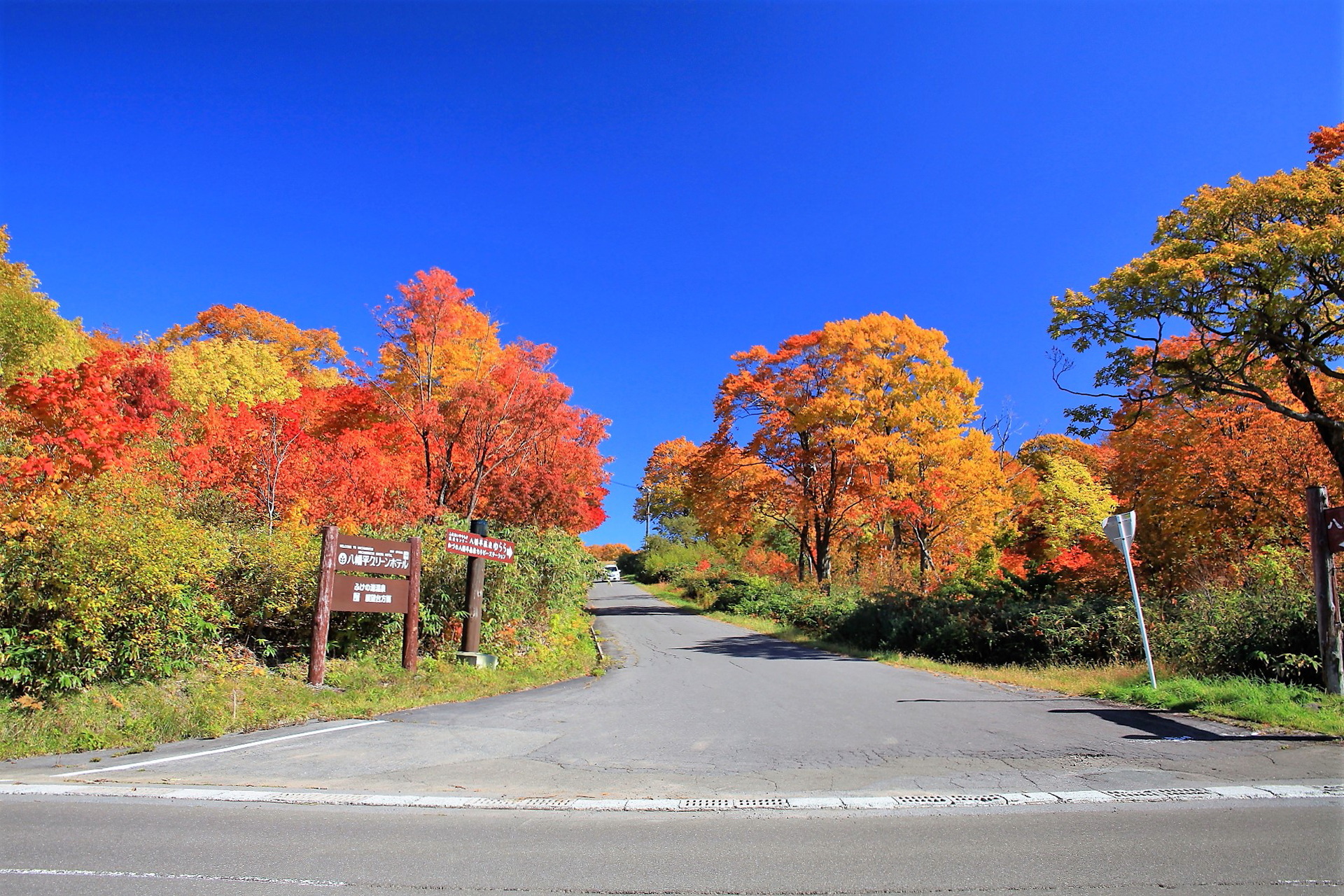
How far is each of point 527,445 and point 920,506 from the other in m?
14.7

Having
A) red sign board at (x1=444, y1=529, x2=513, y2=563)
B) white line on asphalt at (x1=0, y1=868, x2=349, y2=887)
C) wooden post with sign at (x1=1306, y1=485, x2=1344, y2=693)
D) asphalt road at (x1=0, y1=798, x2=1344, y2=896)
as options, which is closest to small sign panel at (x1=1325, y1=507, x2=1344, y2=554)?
wooden post with sign at (x1=1306, y1=485, x2=1344, y2=693)

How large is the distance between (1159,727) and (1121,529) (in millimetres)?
3913

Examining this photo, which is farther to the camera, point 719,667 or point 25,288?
point 25,288

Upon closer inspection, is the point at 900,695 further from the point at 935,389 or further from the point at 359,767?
the point at 935,389

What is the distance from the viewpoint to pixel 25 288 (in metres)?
27.4

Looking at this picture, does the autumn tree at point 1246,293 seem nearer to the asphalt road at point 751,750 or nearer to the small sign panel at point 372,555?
the asphalt road at point 751,750

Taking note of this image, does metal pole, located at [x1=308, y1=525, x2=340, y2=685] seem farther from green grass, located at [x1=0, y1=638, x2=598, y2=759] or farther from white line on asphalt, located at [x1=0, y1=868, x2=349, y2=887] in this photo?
white line on asphalt, located at [x1=0, y1=868, x2=349, y2=887]

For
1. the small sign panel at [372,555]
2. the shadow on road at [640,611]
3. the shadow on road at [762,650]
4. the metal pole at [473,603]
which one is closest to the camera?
the small sign panel at [372,555]

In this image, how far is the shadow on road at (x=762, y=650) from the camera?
60.4 ft

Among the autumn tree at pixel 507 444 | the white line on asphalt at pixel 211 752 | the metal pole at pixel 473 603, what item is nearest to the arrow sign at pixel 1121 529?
the metal pole at pixel 473 603

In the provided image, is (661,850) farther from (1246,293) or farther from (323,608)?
(1246,293)

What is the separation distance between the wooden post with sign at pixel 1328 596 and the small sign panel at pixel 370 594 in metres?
12.9

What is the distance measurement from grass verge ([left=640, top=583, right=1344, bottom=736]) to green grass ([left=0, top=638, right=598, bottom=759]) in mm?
9163

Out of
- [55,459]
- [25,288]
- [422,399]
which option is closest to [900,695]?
[55,459]
